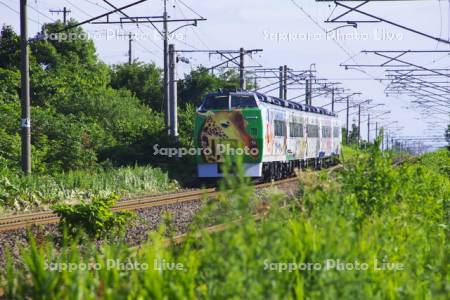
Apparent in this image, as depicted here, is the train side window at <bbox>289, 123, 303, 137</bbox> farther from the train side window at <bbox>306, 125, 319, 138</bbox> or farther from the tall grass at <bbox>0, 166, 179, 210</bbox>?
the tall grass at <bbox>0, 166, 179, 210</bbox>

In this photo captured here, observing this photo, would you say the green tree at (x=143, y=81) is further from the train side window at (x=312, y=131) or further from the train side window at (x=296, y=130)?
the train side window at (x=296, y=130)

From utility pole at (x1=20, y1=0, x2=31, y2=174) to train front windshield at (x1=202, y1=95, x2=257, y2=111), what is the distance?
22.1 ft

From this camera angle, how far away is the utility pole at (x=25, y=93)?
71.3 ft

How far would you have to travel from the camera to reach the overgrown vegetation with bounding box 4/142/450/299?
5184 mm

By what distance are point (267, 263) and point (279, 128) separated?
2418 centimetres

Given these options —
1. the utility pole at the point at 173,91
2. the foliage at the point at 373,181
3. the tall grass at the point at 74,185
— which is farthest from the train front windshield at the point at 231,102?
the foliage at the point at 373,181

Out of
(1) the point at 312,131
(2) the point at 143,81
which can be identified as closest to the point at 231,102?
(1) the point at 312,131

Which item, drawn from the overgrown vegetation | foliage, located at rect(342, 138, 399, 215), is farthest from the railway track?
the overgrown vegetation

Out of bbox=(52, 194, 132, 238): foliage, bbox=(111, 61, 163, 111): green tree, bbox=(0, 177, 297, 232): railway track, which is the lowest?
bbox=(0, 177, 297, 232): railway track

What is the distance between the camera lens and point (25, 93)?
2195 centimetres

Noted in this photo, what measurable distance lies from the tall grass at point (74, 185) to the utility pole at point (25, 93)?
552mm

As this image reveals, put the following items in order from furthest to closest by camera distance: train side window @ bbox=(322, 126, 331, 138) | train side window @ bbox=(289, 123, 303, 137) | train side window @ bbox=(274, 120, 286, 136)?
train side window @ bbox=(322, 126, 331, 138), train side window @ bbox=(289, 123, 303, 137), train side window @ bbox=(274, 120, 286, 136)

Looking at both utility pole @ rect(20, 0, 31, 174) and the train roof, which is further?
the train roof

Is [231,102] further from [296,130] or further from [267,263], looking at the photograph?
[267,263]
